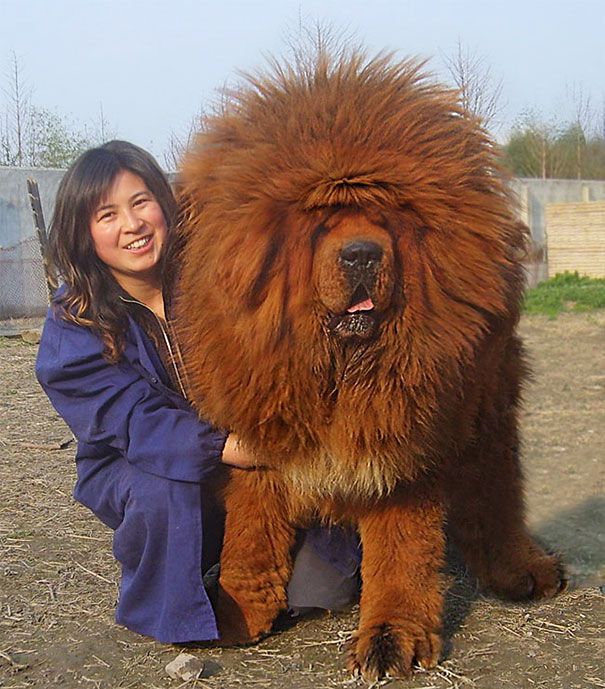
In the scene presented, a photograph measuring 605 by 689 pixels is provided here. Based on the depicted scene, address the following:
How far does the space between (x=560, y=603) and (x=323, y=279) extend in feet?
4.95

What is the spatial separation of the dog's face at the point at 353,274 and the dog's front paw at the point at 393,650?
2.77ft

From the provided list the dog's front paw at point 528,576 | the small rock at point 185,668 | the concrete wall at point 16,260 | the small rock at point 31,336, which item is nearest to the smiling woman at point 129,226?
the small rock at point 185,668

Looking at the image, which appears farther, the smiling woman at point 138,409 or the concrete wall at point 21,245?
the concrete wall at point 21,245

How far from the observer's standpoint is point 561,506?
13.6 ft

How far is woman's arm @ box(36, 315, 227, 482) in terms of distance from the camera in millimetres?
2441

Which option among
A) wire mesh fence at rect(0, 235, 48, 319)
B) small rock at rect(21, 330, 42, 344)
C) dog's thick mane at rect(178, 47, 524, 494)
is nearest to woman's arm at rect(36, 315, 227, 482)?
dog's thick mane at rect(178, 47, 524, 494)

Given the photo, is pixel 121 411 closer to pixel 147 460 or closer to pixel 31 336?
pixel 147 460

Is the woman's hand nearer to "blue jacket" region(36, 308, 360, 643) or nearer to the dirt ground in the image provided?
"blue jacket" region(36, 308, 360, 643)

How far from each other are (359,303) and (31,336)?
8.56 meters

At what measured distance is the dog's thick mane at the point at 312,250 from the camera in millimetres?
2023

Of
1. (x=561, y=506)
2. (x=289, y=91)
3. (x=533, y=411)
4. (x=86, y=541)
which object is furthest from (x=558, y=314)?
(x=289, y=91)

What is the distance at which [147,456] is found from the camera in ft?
8.14

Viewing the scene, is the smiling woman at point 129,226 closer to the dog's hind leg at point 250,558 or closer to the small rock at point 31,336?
the dog's hind leg at point 250,558

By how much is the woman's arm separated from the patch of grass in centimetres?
929
